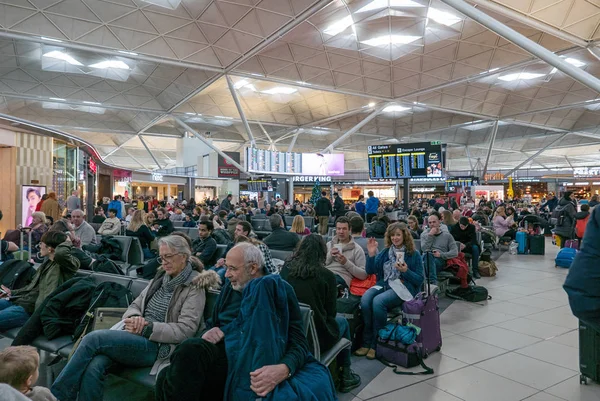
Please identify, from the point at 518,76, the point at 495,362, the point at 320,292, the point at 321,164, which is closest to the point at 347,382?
the point at 320,292

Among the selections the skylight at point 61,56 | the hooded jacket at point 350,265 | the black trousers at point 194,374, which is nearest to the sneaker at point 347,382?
the hooded jacket at point 350,265

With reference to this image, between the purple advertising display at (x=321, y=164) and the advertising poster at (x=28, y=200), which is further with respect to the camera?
the purple advertising display at (x=321, y=164)

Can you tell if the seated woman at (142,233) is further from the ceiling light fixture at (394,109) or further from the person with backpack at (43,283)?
the ceiling light fixture at (394,109)

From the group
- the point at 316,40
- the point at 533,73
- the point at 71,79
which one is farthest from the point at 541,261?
the point at 71,79

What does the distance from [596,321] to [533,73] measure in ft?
79.5

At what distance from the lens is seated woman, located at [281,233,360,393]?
10.1ft

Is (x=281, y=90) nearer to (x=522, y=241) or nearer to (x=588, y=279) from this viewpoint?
(x=522, y=241)

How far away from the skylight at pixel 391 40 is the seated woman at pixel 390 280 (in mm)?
15315

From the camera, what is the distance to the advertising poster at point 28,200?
1102cm

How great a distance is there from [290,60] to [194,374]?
735 inches

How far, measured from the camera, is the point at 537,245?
39.9ft

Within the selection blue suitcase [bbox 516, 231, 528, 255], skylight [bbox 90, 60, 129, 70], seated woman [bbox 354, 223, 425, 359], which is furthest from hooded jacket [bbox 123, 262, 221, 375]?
skylight [bbox 90, 60, 129, 70]

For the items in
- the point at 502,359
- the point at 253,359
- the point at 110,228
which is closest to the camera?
the point at 253,359

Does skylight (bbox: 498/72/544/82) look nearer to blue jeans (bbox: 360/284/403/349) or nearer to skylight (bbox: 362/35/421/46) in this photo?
skylight (bbox: 362/35/421/46)
